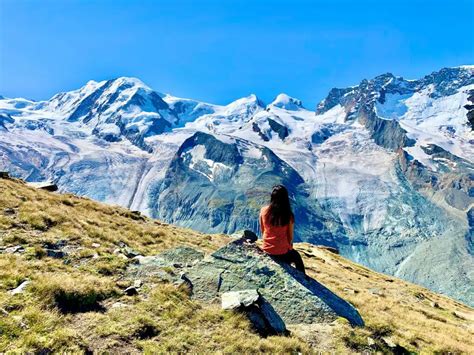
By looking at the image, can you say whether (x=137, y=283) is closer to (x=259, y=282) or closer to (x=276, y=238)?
(x=259, y=282)

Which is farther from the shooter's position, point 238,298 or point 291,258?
point 291,258

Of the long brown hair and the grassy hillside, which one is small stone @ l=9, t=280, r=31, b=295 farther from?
the long brown hair

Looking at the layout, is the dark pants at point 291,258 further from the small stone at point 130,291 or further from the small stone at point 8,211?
the small stone at point 8,211

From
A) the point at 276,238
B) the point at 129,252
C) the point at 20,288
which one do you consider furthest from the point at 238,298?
the point at 129,252

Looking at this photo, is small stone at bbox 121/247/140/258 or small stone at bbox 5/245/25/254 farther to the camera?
small stone at bbox 121/247/140/258

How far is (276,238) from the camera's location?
19.1 metres

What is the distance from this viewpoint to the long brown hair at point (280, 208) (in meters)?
18.9

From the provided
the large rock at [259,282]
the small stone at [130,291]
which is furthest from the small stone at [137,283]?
the large rock at [259,282]

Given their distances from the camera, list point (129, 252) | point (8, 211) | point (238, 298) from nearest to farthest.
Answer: point (238, 298) < point (129, 252) < point (8, 211)

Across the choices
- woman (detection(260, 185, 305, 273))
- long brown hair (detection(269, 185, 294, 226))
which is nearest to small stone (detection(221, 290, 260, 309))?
woman (detection(260, 185, 305, 273))

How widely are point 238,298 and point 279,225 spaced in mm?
4345

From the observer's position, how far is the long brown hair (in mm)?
18875

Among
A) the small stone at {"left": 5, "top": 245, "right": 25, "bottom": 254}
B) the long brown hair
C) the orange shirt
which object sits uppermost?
the long brown hair

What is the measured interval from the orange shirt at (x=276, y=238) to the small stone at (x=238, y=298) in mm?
3182
